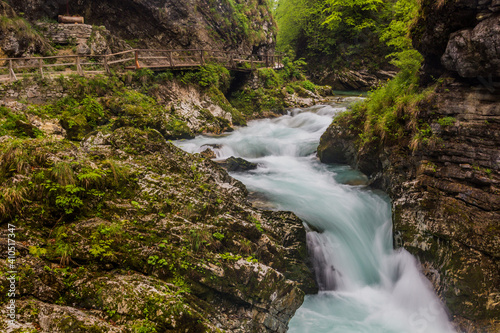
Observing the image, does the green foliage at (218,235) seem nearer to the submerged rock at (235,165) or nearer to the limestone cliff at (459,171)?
the limestone cliff at (459,171)

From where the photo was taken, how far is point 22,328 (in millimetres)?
2564

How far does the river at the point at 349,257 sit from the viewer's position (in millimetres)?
6711

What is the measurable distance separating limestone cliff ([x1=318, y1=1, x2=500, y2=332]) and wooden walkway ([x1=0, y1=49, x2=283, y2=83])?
40.4ft

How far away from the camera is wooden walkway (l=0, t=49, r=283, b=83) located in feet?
38.1

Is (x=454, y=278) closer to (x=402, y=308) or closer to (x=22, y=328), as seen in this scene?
(x=402, y=308)

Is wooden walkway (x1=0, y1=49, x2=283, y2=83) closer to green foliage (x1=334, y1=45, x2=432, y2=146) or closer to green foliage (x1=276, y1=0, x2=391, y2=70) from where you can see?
green foliage (x1=276, y1=0, x2=391, y2=70)

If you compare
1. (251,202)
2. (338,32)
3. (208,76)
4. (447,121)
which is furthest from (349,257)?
(338,32)

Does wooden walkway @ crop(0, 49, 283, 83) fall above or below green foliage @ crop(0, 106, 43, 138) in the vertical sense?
above

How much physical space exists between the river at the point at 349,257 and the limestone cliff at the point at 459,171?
0.58m

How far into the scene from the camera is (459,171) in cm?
699

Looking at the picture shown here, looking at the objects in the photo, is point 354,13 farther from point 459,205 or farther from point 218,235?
point 218,235

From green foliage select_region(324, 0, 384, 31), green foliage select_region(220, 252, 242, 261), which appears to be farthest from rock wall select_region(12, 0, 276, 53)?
green foliage select_region(220, 252, 242, 261)

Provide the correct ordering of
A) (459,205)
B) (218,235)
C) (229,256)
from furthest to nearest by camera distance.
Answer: (459,205) < (218,235) < (229,256)

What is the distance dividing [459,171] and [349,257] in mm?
3513
